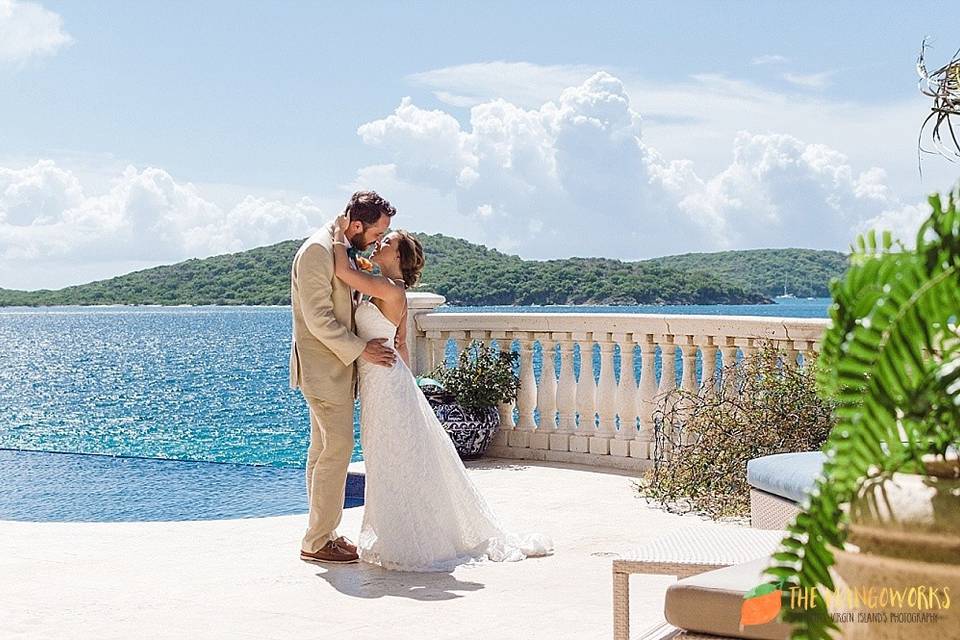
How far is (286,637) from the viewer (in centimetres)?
461

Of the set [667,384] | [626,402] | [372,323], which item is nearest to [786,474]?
[372,323]

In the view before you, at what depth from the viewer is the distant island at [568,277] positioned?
41.3 meters

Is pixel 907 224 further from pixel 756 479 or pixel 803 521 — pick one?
pixel 756 479

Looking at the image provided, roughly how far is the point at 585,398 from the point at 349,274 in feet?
11.5

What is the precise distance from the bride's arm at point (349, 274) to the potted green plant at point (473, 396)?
10.1ft

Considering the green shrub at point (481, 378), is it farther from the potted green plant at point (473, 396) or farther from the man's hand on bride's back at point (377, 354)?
the man's hand on bride's back at point (377, 354)

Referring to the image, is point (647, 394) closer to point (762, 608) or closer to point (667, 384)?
point (667, 384)

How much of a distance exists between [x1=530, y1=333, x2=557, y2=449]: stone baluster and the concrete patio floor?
1989 mm

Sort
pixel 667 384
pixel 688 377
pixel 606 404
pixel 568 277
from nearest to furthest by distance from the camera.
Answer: pixel 688 377 < pixel 667 384 < pixel 606 404 < pixel 568 277

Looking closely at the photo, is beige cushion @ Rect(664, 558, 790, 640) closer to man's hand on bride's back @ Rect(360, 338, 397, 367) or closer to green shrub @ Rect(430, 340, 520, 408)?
man's hand on bride's back @ Rect(360, 338, 397, 367)

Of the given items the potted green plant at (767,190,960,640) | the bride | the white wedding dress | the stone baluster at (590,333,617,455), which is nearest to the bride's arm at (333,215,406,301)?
the bride

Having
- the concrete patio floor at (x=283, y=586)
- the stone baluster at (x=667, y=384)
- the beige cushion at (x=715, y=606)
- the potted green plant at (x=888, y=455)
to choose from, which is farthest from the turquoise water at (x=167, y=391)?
the potted green plant at (x=888, y=455)

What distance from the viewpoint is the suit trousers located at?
5980 millimetres

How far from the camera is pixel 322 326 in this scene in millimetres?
5941
